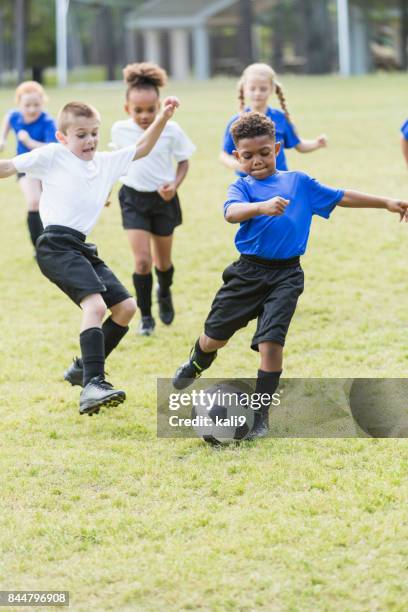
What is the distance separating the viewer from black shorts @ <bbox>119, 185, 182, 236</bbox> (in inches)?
298

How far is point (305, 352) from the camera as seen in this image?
7.20 m

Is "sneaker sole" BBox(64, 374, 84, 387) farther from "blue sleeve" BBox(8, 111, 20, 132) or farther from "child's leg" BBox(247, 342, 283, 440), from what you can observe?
"blue sleeve" BBox(8, 111, 20, 132)

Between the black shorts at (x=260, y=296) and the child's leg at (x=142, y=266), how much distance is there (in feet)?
7.07

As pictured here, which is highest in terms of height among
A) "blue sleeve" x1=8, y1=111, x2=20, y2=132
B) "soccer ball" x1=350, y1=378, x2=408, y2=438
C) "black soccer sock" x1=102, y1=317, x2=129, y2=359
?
"blue sleeve" x1=8, y1=111, x2=20, y2=132

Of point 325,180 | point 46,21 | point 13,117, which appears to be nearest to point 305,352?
point 13,117

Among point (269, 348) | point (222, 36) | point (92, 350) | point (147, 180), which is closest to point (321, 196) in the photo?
point (269, 348)

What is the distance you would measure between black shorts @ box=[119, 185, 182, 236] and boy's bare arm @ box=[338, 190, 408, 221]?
2.38m

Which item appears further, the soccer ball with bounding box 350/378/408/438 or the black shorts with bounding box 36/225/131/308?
the black shorts with bounding box 36/225/131/308

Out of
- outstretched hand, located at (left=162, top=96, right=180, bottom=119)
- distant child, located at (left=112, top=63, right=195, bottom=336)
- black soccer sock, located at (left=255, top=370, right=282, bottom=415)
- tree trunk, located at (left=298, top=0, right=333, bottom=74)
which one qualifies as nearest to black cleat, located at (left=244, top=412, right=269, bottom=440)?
black soccer sock, located at (left=255, top=370, right=282, bottom=415)

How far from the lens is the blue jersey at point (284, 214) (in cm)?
533

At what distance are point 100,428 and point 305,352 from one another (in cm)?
199

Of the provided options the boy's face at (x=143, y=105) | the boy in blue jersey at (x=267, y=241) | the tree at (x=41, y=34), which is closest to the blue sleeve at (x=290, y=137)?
the boy's face at (x=143, y=105)

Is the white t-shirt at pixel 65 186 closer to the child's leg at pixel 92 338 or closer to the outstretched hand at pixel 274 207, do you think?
the child's leg at pixel 92 338

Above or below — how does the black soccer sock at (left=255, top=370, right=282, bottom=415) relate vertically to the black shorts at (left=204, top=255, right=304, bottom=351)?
below
